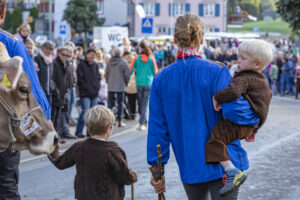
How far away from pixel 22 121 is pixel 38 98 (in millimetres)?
896

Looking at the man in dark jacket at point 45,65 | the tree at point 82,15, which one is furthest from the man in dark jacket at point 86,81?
the tree at point 82,15

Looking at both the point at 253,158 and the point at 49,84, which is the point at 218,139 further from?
the point at 49,84

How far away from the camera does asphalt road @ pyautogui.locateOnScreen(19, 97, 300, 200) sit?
8266 millimetres

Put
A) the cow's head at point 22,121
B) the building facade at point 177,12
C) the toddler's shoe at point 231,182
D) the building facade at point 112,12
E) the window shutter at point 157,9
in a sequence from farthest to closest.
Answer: the window shutter at point 157,9
the building facade at point 112,12
the building facade at point 177,12
the toddler's shoe at point 231,182
the cow's head at point 22,121

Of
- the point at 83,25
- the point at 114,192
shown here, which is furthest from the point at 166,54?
the point at 114,192

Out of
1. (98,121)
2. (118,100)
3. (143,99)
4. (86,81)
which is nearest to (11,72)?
(98,121)

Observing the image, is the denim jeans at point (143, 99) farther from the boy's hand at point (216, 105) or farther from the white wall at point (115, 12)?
the white wall at point (115, 12)

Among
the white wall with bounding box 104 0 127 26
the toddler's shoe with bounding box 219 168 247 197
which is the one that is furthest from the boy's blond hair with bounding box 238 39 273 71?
the white wall with bounding box 104 0 127 26

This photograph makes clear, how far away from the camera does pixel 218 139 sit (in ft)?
14.8

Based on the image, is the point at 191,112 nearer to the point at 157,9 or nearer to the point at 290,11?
the point at 290,11

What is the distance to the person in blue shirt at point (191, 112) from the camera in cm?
458

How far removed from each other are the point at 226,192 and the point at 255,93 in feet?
2.36

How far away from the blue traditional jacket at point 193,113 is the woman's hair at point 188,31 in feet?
0.38

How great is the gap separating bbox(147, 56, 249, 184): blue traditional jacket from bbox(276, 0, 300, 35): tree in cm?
2162
